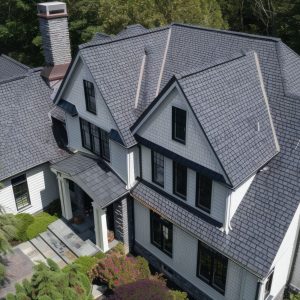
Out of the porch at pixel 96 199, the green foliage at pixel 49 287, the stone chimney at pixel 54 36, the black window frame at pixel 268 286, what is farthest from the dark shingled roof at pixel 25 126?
the black window frame at pixel 268 286

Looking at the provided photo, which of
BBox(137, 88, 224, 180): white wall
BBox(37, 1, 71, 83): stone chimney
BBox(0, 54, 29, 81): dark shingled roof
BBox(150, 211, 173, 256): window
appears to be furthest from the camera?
→ BBox(0, 54, 29, 81): dark shingled roof

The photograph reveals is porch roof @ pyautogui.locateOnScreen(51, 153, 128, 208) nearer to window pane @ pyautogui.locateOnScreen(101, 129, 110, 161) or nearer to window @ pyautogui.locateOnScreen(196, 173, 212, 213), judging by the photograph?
window pane @ pyautogui.locateOnScreen(101, 129, 110, 161)

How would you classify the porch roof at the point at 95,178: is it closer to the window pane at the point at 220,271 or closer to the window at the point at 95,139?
the window at the point at 95,139

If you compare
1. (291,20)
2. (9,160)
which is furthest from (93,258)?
(291,20)

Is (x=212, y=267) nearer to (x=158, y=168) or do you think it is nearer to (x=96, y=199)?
(x=158, y=168)

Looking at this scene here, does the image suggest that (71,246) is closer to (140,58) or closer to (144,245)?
(144,245)

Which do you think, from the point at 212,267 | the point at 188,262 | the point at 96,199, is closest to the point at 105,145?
the point at 96,199

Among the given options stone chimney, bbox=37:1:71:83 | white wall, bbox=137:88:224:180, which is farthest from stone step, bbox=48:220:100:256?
stone chimney, bbox=37:1:71:83
